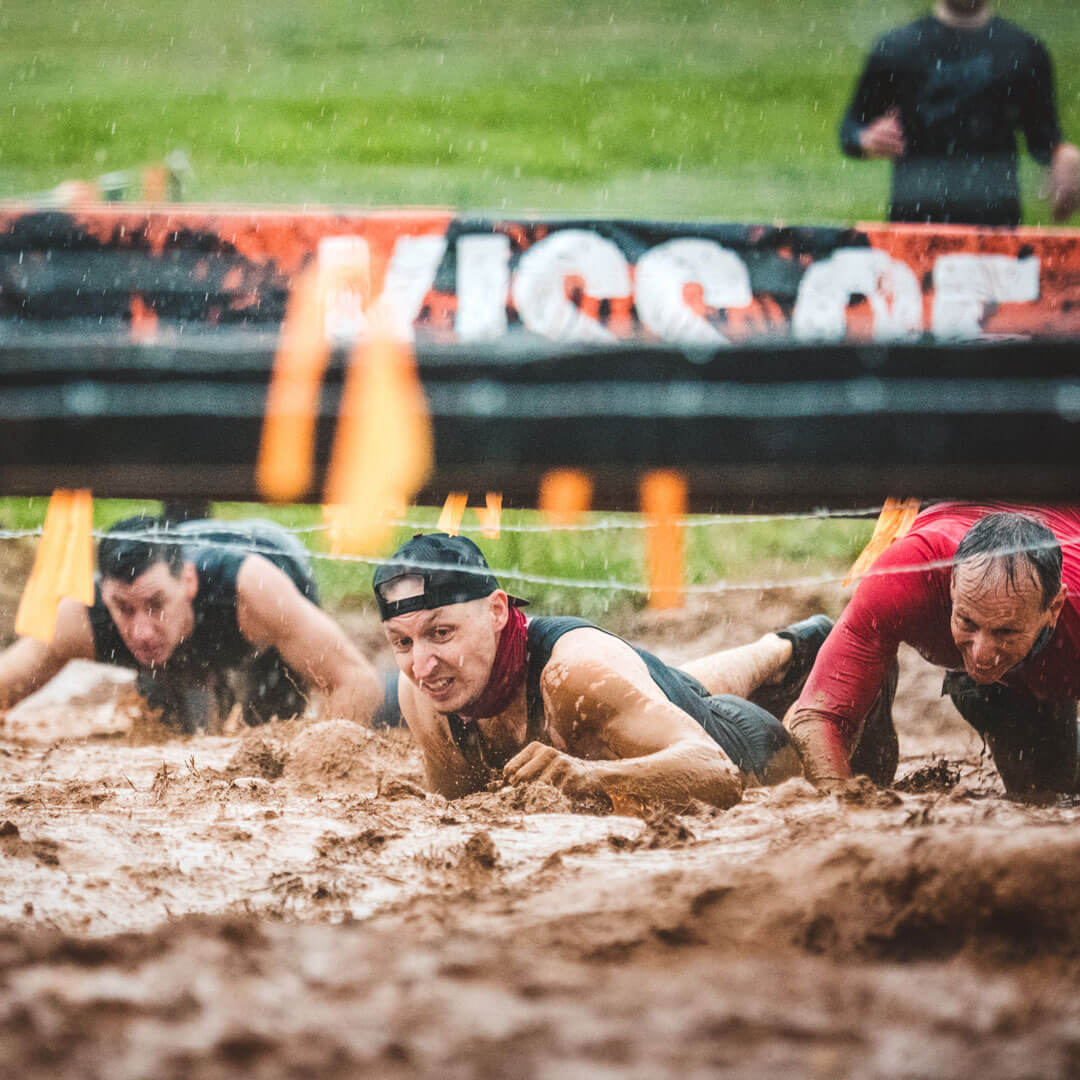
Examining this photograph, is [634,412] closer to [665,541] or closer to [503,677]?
[665,541]

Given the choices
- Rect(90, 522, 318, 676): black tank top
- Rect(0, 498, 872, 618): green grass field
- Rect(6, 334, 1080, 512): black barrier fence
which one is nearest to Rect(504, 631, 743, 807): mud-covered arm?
Rect(0, 498, 872, 618): green grass field

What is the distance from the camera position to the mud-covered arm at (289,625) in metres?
3.69

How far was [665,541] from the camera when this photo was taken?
314 cm

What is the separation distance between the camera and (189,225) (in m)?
3.04

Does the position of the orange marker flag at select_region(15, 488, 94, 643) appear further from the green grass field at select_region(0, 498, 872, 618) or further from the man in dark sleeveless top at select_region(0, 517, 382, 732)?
the man in dark sleeveless top at select_region(0, 517, 382, 732)

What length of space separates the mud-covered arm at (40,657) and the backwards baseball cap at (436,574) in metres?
1.41

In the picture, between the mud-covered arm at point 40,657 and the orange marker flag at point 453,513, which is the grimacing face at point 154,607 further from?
the orange marker flag at point 453,513

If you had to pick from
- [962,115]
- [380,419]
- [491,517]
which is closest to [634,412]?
[491,517]

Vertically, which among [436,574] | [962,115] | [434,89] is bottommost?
[436,574]

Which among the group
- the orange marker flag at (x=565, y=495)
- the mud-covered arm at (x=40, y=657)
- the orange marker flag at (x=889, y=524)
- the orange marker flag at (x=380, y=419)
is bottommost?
the mud-covered arm at (x=40, y=657)

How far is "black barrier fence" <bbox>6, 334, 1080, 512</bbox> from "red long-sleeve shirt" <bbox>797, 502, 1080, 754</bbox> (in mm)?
102

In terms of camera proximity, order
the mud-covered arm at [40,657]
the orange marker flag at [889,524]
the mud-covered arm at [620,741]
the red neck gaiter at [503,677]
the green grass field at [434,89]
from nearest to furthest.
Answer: the mud-covered arm at [620,741], the red neck gaiter at [503,677], the orange marker flag at [889,524], the mud-covered arm at [40,657], the green grass field at [434,89]

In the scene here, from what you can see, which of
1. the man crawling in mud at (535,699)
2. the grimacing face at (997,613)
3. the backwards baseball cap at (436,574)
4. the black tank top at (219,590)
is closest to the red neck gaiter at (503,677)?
the man crawling in mud at (535,699)

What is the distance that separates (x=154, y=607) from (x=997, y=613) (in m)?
2.60
